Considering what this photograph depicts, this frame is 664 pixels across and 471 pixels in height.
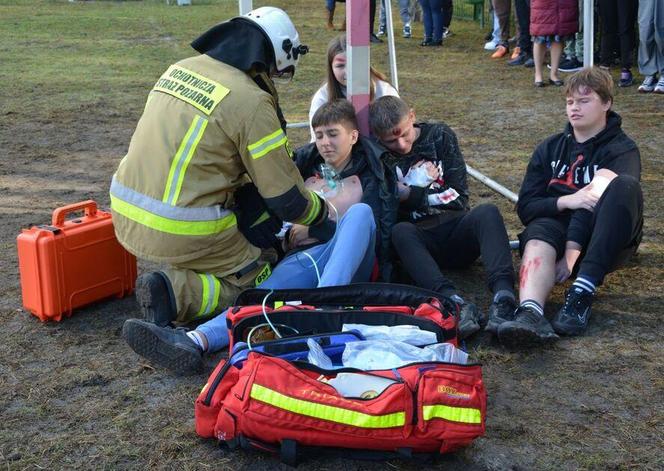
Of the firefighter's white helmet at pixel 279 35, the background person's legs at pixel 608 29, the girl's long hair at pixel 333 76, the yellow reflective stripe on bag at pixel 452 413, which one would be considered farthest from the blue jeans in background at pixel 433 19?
the yellow reflective stripe on bag at pixel 452 413

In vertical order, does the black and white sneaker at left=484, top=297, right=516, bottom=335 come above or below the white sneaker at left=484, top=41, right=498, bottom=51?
below

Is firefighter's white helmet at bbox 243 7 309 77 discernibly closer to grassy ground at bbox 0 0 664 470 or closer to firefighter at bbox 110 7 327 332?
firefighter at bbox 110 7 327 332

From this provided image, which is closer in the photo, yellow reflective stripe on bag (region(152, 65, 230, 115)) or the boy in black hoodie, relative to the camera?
yellow reflective stripe on bag (region(152, 65, 230, 115))

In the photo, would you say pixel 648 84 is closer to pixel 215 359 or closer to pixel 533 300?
pixel 533 300

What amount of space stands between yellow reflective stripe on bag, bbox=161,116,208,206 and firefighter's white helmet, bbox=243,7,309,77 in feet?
1.55

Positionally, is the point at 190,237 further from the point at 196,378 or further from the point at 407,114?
the point at 407,114

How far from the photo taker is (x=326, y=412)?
9.98ft

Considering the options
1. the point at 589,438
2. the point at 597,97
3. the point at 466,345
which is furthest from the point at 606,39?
the point at 589,438

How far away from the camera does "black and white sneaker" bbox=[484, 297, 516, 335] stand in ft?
13.5

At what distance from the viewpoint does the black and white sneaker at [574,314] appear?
418cm

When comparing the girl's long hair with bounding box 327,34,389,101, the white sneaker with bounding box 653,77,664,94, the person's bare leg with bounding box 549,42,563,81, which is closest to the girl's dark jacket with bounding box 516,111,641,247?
the girl's long hair with bounding box 327,34,389,101

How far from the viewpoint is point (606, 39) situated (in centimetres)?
1080

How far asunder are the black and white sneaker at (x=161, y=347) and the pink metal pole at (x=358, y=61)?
170cm

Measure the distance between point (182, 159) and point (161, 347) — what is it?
0.82m
